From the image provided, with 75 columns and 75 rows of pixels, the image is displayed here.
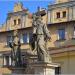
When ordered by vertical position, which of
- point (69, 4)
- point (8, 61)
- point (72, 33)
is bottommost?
point (8, 61)

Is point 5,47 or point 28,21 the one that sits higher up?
point 28,21

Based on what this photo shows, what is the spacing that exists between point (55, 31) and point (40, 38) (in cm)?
1876

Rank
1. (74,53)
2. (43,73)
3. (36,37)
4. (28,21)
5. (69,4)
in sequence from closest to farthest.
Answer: (43,73) < (36,37) < (74,53) < (69,4) < (28,21)

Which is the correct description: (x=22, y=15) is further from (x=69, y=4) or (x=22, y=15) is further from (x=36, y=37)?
(x=36, y=37)

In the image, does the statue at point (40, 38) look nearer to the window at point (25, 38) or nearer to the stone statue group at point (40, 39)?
the stone statue group at point (40, 39)

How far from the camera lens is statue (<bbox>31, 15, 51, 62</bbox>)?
1357 centimetres

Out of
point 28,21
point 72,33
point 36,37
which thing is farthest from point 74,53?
point 36,37

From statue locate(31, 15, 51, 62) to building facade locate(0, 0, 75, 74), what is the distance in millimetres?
12916

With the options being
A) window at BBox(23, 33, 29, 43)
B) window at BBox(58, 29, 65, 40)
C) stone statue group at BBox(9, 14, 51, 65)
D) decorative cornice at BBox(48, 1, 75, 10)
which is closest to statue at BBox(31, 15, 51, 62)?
stone statue group at BBox(9, 14, 51, 65)

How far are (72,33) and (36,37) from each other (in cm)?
1748

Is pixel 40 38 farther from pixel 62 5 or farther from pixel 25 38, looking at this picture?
pixel 25 38

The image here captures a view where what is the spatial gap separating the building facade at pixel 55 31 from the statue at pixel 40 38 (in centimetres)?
1292

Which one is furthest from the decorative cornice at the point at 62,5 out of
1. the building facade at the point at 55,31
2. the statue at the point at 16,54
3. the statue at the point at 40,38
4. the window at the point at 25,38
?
the statue at the point at 40,38

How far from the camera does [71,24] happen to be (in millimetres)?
31359
